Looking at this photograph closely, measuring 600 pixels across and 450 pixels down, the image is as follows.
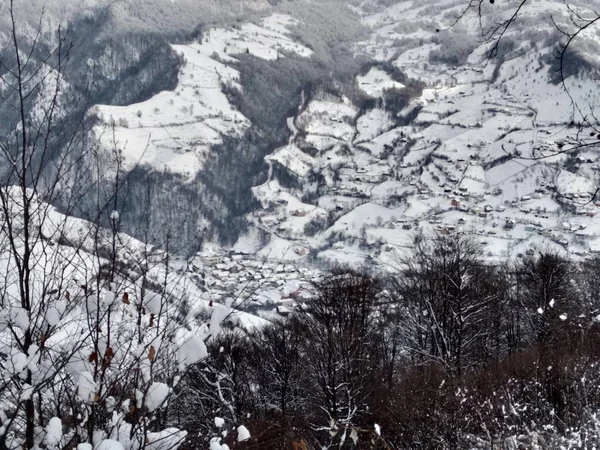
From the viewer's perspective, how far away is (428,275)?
16672mm

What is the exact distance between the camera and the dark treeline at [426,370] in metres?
7.42

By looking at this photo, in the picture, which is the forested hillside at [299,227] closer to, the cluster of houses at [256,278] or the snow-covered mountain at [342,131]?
the cluster of houses at [256,278]

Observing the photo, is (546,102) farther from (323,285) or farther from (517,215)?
(323,285)

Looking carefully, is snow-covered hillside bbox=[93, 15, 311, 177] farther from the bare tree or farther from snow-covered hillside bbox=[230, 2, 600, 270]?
the bare tree

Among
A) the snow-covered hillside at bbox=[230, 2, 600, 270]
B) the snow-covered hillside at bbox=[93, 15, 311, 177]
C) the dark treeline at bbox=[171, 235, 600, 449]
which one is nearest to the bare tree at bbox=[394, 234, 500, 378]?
the dark treeline at bbox=[171, 235, 600, 449]

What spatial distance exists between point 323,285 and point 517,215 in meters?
44.5

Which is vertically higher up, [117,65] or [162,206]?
[117,65]

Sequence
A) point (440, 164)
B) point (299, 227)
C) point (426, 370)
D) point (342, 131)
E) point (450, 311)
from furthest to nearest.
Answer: point (342, 131) → point (440, 164) → point (299, 227) → point (450, 311) → point (426, 370)

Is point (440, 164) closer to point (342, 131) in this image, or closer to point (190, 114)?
point (342, 131)

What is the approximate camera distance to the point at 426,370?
11.9 m

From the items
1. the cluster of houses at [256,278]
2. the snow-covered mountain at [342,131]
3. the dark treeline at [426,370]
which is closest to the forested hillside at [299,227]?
the dark treeline at [426,370]

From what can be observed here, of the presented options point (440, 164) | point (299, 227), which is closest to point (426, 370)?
point (299, 227)

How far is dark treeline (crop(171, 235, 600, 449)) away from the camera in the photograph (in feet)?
24.3

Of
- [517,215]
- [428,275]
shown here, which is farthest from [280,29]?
[428,275]
